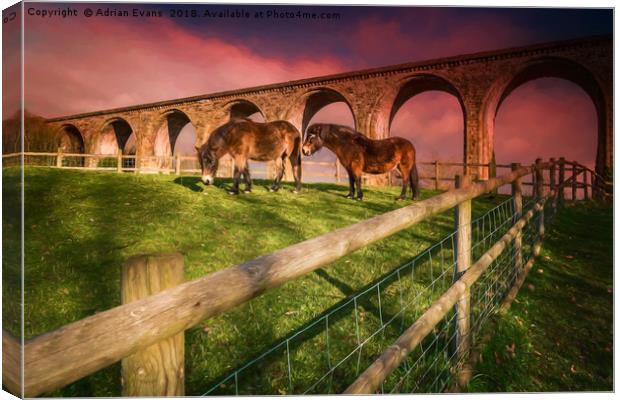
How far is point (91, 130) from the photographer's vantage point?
13.4 meters

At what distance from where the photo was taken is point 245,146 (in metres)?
8.45

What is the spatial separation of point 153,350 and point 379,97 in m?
13.7

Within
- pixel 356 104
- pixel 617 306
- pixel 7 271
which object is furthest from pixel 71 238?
pixel 356 104

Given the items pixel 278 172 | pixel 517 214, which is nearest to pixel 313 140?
pixel 278 172

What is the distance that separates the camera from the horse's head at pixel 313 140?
8.14 metres

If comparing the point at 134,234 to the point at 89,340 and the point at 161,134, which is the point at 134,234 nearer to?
the point at 89,340

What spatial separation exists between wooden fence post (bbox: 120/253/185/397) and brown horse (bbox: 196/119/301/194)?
7.46 metres

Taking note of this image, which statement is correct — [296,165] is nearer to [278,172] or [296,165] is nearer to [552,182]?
[278,172]

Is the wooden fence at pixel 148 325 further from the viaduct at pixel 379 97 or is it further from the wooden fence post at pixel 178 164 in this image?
the wooden fence post at pixel 178 164

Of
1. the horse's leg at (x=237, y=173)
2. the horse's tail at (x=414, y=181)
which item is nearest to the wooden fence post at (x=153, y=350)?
the horse's leg at (x=237, y=173)

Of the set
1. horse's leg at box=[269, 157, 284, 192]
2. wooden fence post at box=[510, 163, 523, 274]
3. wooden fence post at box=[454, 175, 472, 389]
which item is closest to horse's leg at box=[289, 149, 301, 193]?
horse's leg at box=[269, 157, 284, 192]

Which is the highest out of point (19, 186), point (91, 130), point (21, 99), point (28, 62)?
point (91, 130)

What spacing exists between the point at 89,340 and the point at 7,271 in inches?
97.3

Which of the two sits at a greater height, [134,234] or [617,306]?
[134,234]
